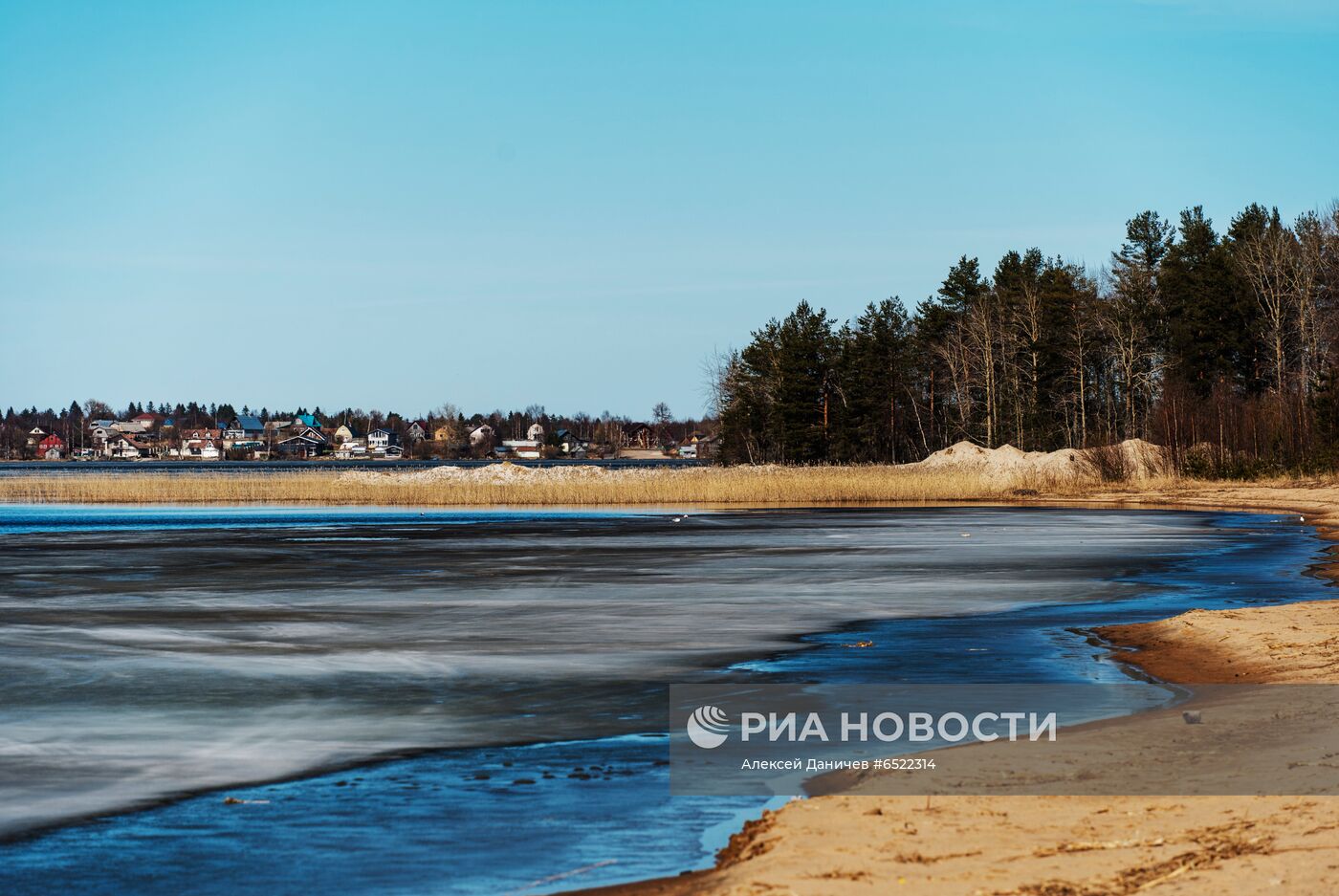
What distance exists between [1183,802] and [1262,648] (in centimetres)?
701

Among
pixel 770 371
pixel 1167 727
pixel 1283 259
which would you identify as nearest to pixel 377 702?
pixel 1167 727

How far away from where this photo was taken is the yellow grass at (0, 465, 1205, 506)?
61.8 meters

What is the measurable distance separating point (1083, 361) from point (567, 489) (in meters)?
36.5

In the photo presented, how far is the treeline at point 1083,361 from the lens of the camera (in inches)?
2623

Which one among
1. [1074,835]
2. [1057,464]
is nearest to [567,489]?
[1057,464]

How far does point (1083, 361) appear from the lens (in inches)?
3327

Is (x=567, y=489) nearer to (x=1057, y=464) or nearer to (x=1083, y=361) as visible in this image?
(x=1057, y=464)

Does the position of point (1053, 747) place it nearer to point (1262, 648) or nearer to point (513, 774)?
point (513, 774)

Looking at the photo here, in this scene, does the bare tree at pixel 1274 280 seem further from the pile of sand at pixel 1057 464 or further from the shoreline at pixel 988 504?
the shoreline at pixel 988 504

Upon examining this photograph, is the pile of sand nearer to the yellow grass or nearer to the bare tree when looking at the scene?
the yellow grass

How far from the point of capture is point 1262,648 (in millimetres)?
14008

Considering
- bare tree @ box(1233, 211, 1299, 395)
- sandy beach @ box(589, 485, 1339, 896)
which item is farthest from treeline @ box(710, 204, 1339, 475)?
sandy beach @ box(589, 485, 1339, 896)

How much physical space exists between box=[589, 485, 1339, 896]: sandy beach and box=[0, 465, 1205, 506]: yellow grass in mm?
50706

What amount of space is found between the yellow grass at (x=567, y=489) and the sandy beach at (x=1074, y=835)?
1996 inches
